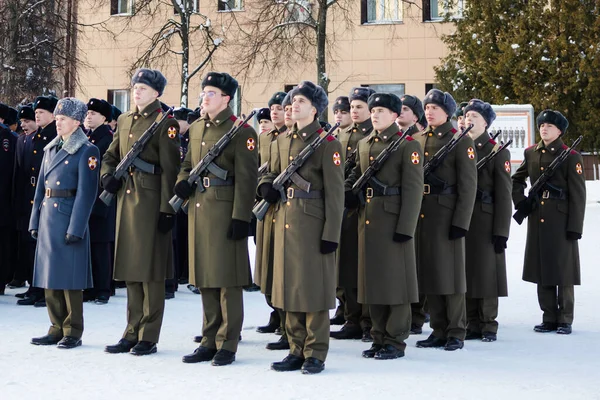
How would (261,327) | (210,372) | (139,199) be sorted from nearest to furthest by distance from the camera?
1. (210,372)
2. (139,199)
3. (261,327)

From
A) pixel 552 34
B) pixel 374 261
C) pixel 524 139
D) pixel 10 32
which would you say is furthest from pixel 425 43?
pixel 374 261

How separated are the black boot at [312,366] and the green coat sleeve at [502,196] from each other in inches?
98.0

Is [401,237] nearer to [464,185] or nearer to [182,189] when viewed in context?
[464,185]

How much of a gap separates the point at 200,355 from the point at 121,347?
2.34ft

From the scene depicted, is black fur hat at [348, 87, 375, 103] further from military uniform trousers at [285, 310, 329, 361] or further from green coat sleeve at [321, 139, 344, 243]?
military uniform trousers at [285, 310, 329, 361]

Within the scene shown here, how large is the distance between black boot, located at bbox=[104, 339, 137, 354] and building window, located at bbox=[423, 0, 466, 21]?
73.7ft

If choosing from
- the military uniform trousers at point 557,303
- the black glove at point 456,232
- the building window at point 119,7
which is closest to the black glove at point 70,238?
the black glove at point 456,232

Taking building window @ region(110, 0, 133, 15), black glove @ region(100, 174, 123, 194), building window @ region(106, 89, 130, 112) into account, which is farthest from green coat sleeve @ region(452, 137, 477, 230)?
building window @ region(106, 89, 130, 112)

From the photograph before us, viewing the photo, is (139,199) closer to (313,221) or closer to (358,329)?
(313,221)

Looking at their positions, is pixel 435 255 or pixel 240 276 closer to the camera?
pixel 240 276

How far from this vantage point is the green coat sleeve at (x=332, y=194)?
727 cm

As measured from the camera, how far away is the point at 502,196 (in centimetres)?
905

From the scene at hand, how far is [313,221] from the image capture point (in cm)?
734

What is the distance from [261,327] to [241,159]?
2.26 meters
